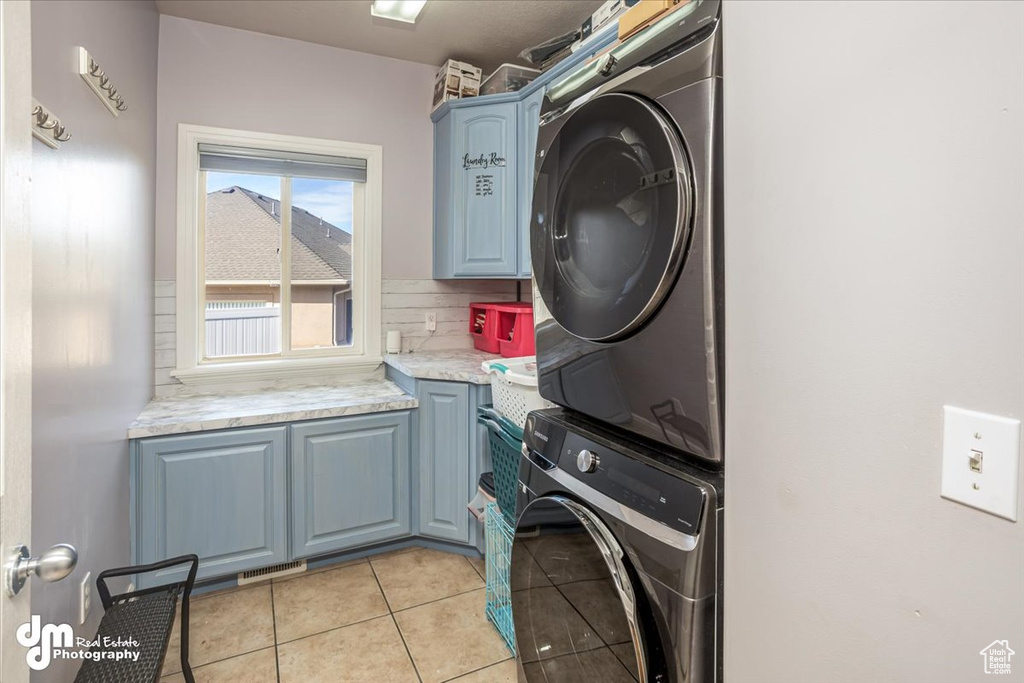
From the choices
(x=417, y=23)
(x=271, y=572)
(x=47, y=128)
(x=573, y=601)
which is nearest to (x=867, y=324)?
(x=573, y=601)

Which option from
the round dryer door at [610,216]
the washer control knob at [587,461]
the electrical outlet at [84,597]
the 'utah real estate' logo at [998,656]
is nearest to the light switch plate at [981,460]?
the 'utah real estate' logo at [998,656]

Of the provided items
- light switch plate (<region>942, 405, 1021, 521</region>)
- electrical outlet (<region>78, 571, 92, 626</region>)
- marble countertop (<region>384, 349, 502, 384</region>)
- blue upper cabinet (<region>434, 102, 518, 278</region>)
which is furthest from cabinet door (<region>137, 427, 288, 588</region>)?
light switch plate (<region>942, 405, 1021, 521</region>)

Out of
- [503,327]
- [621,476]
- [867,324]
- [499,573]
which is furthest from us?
[503,327]

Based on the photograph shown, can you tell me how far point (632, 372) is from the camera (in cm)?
108

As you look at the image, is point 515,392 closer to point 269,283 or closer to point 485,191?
point 485,191

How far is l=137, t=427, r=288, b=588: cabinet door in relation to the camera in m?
2.20

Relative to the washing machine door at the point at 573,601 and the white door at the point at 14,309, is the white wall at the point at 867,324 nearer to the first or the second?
the washing machine door at the point at 573,601

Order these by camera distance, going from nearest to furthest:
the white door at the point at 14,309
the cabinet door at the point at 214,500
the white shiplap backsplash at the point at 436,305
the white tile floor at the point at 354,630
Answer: the white door at the point at 14,309 → the white tile floor at the point at 354,630 → the cabinet door at the point at 214,500 → the white shiplap backsplash at the point at 436,305

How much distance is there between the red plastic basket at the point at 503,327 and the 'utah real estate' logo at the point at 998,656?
2.07 metres

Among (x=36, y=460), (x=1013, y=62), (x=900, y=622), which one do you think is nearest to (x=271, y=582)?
(x=36, y=460)

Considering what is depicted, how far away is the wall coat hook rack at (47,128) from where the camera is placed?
3.89 ft

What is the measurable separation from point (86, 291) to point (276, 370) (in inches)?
54.3

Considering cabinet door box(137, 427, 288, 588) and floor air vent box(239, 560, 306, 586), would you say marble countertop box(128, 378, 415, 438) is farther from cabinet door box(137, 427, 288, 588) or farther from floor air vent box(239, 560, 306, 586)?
floor air vent box(239, 560, 306, 586)

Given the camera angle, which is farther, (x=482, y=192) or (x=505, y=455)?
(x=482, y=192)
